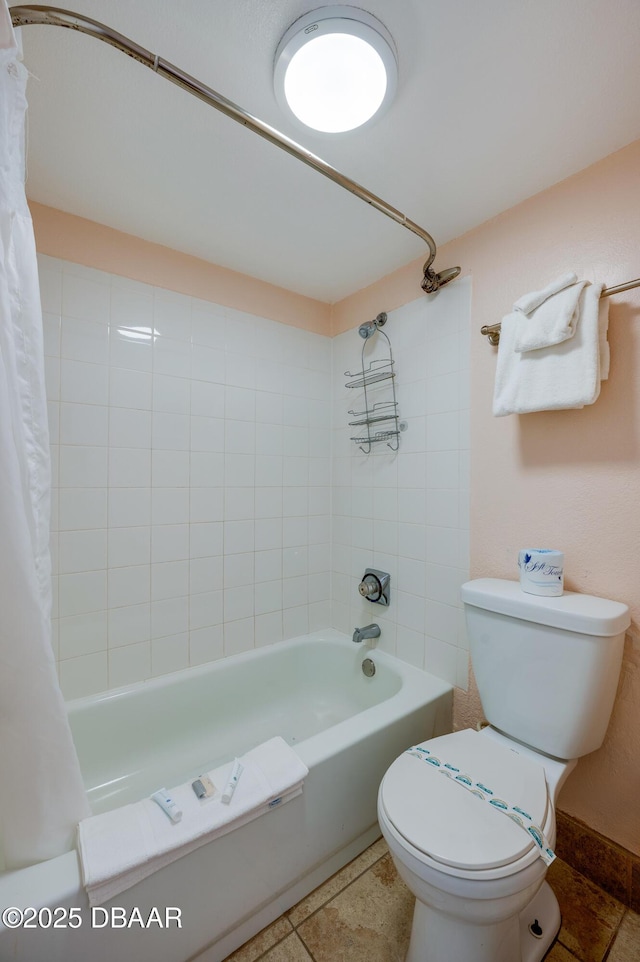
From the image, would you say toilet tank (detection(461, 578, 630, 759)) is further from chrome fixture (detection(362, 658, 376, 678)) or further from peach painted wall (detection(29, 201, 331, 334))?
peach painted wall (detection(29, 201, 331, 334))

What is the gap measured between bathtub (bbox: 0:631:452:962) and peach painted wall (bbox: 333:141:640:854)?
0.51 metres

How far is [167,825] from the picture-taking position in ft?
3.06

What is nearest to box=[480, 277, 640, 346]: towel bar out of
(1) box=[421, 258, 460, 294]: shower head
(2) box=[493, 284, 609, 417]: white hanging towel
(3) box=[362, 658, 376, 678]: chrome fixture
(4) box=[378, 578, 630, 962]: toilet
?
(2) box=[493, 284, 609, 417]: white hanging towel

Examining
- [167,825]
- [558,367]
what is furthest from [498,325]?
[167,825]

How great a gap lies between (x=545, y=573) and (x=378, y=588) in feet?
2.75

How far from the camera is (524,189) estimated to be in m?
1.33

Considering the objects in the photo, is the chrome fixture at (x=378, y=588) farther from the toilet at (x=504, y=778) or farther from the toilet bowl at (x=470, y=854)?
the toilet bowl at (x=470, y=854)

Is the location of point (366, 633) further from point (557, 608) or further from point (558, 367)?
point (558, 367)

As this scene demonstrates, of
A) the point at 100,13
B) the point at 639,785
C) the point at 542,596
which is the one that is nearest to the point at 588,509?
the point at 542,596

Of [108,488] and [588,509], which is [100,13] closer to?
[108,488]

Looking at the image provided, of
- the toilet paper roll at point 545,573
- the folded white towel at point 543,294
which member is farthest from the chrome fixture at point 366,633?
the folded white towel at point 543,294

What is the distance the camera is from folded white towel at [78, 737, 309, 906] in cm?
84

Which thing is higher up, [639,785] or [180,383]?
[180,383]

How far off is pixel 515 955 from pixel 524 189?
221 cm
